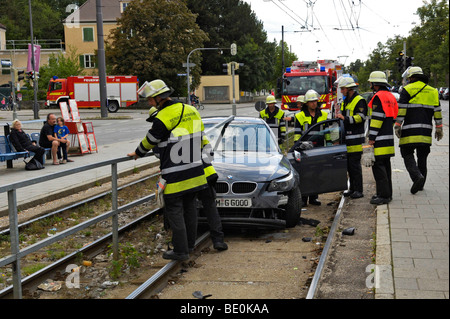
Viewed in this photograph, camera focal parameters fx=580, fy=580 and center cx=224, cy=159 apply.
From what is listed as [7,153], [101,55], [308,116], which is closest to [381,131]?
[308,116]

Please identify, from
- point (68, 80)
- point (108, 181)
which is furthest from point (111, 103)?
point (108, 181)

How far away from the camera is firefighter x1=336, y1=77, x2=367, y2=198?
356 inches

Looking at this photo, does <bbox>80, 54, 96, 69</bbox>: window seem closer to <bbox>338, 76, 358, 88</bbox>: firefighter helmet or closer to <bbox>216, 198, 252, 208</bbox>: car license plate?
<bbox>338, 76, 358, 88</bbox>: firefighter helmet

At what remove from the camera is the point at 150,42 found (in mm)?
54469

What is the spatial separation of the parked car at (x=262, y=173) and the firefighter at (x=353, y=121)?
19 centimetres

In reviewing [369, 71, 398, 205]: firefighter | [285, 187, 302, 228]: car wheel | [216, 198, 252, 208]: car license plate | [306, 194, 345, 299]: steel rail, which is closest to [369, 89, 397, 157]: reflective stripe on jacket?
[369, 71, 398, 205]: firefighter

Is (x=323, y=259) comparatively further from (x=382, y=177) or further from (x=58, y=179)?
(x=58, y=179)

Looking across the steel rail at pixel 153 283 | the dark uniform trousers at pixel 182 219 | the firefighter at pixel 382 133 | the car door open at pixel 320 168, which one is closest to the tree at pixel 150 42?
the car door open at pixel 320 168

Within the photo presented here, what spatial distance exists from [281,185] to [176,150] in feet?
6.15

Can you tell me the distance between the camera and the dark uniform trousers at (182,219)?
20.0 ft

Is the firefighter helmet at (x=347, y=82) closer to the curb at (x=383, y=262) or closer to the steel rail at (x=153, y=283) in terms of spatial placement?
the curb at (x=383, y=262)

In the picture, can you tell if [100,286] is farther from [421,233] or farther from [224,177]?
[421,233]

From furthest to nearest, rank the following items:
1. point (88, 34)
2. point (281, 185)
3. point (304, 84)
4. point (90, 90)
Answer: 1. point (88, 34)
2. point (90, 90)
3. point (304, 84)
4. point (281, 185)
